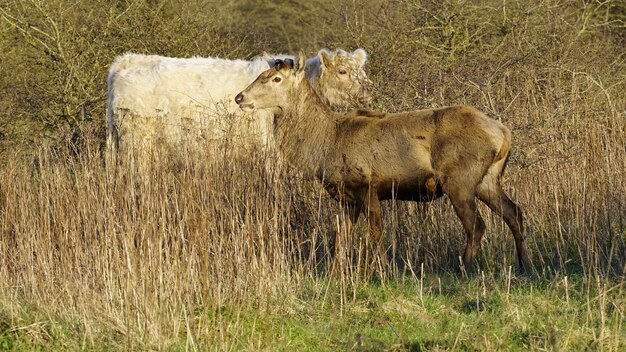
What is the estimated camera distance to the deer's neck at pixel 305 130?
29.3 ft

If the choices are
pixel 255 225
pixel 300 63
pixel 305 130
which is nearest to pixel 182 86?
pixel 300 63

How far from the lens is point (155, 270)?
661 cm

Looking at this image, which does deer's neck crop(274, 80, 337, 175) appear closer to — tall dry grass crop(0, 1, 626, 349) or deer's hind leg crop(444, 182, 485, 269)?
tall dry grass crop(0, 1, 626, 349)

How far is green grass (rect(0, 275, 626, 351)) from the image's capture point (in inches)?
235

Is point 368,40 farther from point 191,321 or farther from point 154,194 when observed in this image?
point 191,321

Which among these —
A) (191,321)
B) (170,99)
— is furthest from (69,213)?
(170,99)

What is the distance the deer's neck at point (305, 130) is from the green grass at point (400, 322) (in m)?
1.77

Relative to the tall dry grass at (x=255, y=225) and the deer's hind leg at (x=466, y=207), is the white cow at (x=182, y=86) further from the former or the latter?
the deer's hind leg at (x=466, y=207)

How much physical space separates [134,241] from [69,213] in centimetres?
68

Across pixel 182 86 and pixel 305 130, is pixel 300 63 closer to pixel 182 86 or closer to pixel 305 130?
pixel 305 130

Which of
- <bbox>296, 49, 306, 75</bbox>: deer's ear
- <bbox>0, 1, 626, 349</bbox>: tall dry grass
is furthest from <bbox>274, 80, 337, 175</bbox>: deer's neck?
<bbox>0, 1, 626, 349</bbox>: tall dry grass

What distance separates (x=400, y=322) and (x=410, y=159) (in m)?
2.04

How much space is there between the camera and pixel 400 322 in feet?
21.7

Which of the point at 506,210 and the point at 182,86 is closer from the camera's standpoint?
the point at 506,210
